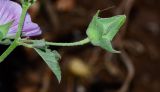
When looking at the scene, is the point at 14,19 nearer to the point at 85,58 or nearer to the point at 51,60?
the point at 51,60

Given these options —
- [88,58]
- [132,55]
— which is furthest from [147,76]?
[88,58]

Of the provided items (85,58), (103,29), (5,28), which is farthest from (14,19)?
(85,58)

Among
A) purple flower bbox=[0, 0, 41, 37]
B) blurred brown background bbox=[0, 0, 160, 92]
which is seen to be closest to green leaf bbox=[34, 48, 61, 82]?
purple flower bbox=[0, 0, 41, 37]

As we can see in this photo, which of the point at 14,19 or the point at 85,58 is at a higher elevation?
the point at 14,19

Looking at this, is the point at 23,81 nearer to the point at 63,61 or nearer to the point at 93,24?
the point at 63,61

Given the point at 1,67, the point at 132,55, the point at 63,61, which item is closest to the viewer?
the point at 1,67

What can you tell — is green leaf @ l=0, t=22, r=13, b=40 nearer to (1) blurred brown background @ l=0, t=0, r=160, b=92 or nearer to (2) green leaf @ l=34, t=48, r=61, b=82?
(2) green leaf @ l=34, t=48, r=61, b=82
